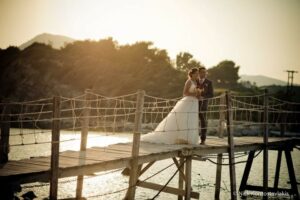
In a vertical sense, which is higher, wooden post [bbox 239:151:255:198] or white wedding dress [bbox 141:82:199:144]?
white wedding dress [bbox 141:82:199:144]

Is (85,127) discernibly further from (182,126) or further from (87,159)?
(182,126)

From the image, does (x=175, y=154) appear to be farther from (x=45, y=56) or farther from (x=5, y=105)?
(x=45, y=56)

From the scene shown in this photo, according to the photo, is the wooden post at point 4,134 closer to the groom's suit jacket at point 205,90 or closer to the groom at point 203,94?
the groom at point 203,94

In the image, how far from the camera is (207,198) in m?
16.1

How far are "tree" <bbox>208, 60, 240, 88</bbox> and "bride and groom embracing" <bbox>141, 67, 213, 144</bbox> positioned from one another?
259 feet

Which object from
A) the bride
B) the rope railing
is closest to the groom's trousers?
the rope railing

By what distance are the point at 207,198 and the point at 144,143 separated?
583 centimetres

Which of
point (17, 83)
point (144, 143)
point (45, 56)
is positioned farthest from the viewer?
point (45, 56)

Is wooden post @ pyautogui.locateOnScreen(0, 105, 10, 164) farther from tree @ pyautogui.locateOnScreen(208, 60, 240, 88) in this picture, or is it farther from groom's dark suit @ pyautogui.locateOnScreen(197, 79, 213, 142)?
tree @ pyautogui.locateOnScreen(208, 60, 240, 88)

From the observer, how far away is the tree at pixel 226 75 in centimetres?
9031

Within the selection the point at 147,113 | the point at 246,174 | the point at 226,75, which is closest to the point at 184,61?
the point at 226,75

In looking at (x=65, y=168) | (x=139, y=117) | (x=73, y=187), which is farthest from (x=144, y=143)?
(x=73, y=187)

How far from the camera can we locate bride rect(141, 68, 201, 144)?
38.5 ft

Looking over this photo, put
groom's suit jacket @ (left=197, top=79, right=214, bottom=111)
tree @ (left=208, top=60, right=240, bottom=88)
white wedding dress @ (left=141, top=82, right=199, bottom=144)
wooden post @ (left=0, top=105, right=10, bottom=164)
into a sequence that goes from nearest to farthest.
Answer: wooden post @ (left=0, top=105, right=10, bottom=164) → white wedding dress @ (left=141, top=82, right=199, bottom=144) → groom's suit jacket @ (left=197, top=79, right=214, bottom=111) → tree @ (left=208, top=60, right=240, bottom=88)
